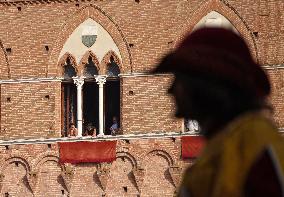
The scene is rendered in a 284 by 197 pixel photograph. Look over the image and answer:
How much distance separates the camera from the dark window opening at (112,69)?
25.1m

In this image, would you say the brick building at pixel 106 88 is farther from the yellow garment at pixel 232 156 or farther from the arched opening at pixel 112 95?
the yellow garment at pixel 232 156

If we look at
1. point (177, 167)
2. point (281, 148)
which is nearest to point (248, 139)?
point (281, 148)

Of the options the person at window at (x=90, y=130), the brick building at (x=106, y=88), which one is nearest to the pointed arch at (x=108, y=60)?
the brick building at (x=106, y=88)

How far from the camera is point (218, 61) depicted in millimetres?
3281

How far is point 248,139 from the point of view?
3146 millimetres

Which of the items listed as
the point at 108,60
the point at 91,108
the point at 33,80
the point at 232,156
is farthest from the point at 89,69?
the point at 232,156

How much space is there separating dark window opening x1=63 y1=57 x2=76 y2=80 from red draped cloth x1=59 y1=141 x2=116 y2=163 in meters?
1.50

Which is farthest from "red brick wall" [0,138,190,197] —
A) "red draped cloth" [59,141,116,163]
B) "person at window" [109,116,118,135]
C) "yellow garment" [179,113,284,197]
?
"yellow garment" [179,113,284,197]

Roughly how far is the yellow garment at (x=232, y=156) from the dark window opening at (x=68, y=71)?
21937 mm

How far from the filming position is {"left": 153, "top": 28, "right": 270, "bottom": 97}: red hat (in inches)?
129

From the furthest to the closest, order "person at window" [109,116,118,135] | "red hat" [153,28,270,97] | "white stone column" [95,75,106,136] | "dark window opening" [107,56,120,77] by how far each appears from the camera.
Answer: "dark window opening" [107,56,120,77] → "person at window" [109,116,118,135] → "white stone column" [95,75,106,136] → "red hat" [153,28,270,97]

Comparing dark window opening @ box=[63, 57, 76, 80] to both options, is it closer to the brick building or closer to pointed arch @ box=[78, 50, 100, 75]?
the brick building

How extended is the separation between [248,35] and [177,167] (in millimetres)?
3310

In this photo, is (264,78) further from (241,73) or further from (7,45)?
(7,45)
